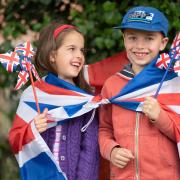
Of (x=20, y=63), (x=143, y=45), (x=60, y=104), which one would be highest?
(x=143, y=45)

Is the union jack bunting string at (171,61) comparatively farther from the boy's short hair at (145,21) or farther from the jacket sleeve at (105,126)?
the jacket sleeve at (105,126)

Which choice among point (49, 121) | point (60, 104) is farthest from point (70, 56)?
point (49, 121)

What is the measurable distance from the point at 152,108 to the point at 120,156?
30 centimetres

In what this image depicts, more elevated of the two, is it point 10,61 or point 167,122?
point 10,61

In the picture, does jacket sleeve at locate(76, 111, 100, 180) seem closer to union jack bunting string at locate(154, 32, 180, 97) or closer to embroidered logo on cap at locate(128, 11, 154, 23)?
union jack bunting string at locate(154, 32, 180, 97)

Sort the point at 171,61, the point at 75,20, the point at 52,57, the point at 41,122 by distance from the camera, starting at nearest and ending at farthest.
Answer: the point at 171,61
the point at 41,122
the point at 52,57
the point at 75,20

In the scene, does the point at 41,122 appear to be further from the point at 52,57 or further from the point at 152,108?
the point at 152,108

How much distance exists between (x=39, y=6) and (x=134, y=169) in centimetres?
161

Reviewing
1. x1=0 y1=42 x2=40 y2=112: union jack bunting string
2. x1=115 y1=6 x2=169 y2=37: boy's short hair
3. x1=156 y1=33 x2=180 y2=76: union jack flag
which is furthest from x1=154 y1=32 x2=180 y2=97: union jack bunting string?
x1=0 y1=42 x2=40 y2=112: union jack bunting string

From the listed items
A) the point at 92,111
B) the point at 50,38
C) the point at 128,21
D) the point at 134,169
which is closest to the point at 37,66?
the point at 50,38

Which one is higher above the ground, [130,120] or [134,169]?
[130,120]

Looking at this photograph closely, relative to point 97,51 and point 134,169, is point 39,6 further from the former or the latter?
point 134,169

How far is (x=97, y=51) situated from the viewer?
408 centimetres

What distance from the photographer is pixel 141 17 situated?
3.18m
